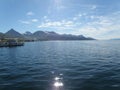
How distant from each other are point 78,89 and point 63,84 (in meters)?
3.11

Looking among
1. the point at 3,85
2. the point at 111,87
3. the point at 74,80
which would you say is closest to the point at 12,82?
the point at 3,85

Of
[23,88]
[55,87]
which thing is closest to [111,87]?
[55,87]

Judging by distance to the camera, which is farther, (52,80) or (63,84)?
(52,80)

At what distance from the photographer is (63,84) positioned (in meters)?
24.2

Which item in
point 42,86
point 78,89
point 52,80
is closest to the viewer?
point 78,89

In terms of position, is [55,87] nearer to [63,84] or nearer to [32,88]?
[63,84]

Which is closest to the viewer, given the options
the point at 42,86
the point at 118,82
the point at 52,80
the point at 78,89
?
the point at 78,89

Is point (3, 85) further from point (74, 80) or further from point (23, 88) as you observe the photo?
point (74, 80)

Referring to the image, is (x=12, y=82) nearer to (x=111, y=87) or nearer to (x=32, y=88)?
(x=32, y=88)

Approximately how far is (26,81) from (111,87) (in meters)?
13.6

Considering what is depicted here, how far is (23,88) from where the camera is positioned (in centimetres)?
A: 2247

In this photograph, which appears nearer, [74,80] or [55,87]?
[55,87]

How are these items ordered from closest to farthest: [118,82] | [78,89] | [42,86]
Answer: [78,89] < [42,86] < [118,82]

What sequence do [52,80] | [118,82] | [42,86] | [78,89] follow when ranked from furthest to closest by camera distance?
[52,80], [118,82], [42,86], [78,89]
